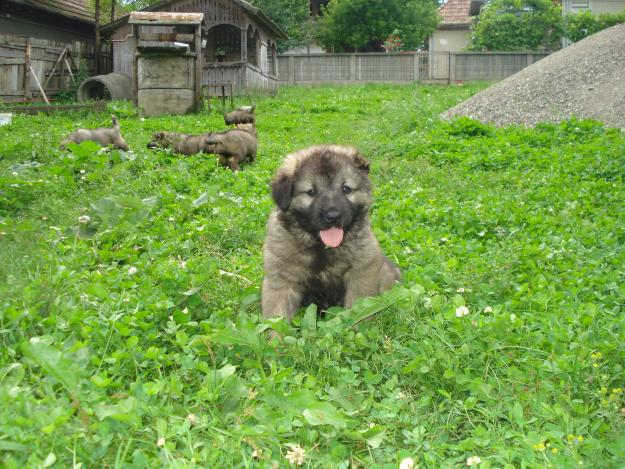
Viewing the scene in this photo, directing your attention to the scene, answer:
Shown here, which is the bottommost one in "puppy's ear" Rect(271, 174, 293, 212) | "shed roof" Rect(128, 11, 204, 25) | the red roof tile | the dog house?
"puppy's ear" Rect(271, 174, 293, 212)

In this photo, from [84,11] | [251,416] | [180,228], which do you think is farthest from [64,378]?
[84,11]

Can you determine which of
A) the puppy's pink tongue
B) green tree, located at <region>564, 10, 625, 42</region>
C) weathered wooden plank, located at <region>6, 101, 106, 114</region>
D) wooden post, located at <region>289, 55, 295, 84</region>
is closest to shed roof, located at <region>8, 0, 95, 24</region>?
wooden post, located at <region>289, 55, 295, 84</region>

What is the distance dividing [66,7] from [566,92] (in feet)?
68.0

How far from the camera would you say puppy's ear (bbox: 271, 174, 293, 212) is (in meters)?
4.22

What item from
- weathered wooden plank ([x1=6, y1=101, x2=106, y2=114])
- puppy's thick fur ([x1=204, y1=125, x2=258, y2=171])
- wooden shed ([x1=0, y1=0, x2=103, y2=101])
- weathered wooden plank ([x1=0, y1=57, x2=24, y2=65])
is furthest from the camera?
wooden shed ([x1=0, y1=0, x2=103, y2=101])

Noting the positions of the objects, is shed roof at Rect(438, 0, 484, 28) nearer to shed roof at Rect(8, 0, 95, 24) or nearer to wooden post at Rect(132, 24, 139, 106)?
shed roof at Rect(8, 0, 95, 24)

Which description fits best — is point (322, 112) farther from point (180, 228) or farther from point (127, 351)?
point (127, 351)

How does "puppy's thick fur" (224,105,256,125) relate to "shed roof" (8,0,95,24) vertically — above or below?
below

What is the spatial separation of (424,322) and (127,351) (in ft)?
5.45

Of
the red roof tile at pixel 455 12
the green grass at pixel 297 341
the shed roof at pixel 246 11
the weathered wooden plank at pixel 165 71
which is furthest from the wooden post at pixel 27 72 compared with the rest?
the red roof tile at pixel 455 12

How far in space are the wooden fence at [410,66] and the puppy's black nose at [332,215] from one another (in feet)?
88.8

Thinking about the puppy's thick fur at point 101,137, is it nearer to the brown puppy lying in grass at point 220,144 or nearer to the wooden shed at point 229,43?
the brown puppy lying in grass at point 220,144

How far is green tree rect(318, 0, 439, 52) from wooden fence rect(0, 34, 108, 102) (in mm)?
14786

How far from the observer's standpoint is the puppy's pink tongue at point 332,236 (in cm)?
405
